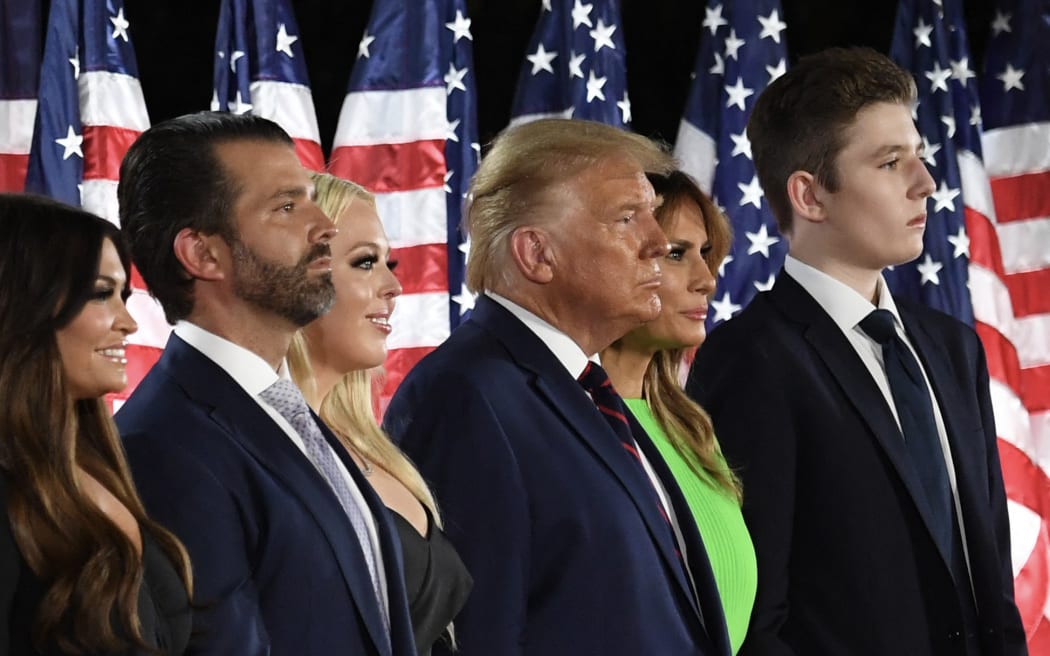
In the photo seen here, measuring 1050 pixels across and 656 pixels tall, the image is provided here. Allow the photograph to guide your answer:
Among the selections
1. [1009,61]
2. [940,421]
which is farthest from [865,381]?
[1009,61]

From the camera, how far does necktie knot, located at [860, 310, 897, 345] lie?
2988mm

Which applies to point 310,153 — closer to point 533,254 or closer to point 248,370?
point 533,254

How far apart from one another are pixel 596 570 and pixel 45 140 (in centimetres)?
269

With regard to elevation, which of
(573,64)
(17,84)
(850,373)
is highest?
(573,64)

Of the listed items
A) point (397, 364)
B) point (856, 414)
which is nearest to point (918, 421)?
point (856, 414)

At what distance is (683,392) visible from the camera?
3256 mm

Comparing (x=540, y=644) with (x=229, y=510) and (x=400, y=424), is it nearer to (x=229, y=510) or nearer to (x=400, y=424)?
(x=400, y=424)

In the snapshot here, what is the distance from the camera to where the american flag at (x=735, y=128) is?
17.6ft

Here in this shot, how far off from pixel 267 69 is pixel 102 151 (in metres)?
0.60

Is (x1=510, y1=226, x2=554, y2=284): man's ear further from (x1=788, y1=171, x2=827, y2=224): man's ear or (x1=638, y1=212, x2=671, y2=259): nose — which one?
(x1=788, y1=171, x2=827, y2=224): man's ear

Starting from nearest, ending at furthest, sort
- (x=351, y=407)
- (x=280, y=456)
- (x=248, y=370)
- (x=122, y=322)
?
(x=122, y=322), (x=280, y=456), (x=248, y=370), (x=351, y=407)

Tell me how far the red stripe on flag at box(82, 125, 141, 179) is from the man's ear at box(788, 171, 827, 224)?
2.31 m

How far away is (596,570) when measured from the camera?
2.50 m

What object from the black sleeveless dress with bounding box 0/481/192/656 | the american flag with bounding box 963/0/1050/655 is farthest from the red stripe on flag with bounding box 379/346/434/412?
the black sleeveless dress with bounding box 0/481/192/656
